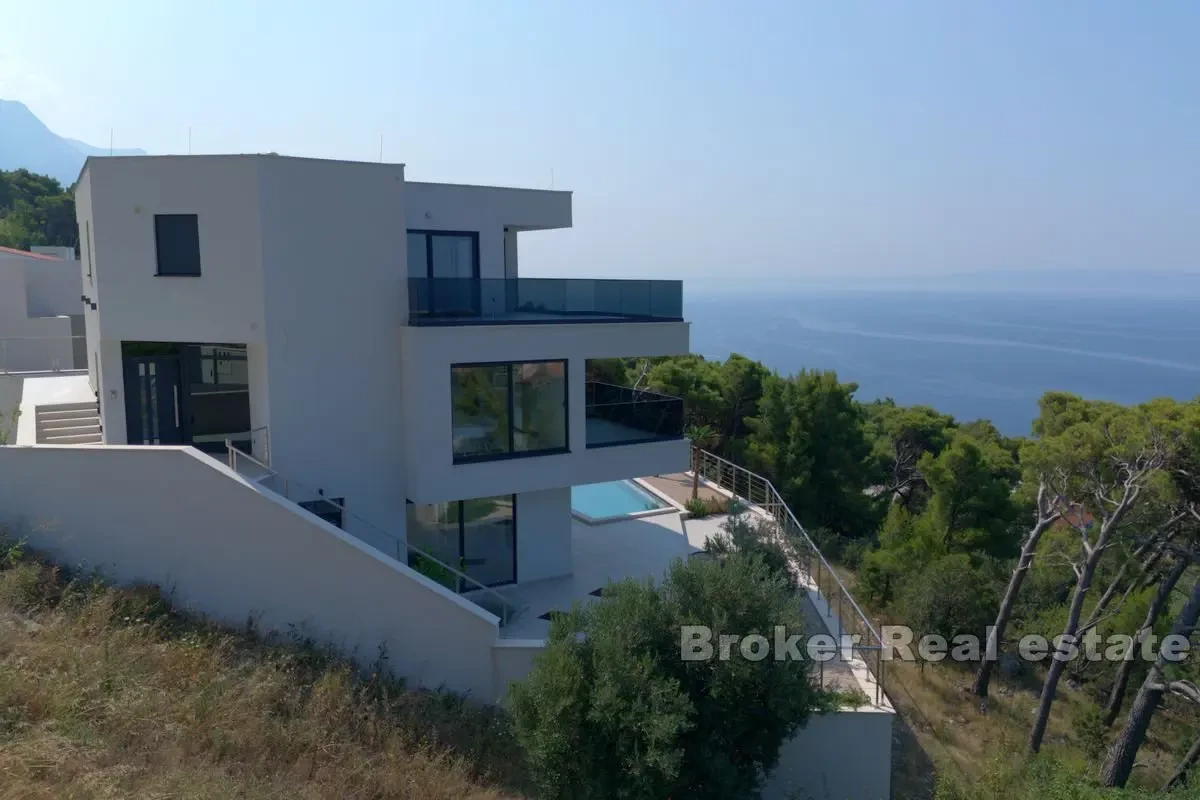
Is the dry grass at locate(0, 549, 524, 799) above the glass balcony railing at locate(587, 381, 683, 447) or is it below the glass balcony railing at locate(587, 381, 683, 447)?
below

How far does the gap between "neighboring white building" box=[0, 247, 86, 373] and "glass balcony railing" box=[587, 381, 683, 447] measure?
15821mm

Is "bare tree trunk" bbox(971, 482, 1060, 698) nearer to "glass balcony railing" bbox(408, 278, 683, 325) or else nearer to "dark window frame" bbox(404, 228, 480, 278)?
"glass balcony railing" bbox(408, 278, 683, 325)

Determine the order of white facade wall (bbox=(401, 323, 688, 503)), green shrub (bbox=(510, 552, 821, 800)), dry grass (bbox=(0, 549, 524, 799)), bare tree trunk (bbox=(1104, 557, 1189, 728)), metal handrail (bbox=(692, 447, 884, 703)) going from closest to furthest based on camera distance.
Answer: dry grass (bbox=(0, 549, 524, 799)) < green shrub (bbox=(510, 552, 821, 800)) < metal handrail (bbox=(692, 447, 884, 703)) < white facade wall (bbox=(401, 323, 688, 503)) < bare tree trunk (bbox=(1104, 557, 1189, 728))

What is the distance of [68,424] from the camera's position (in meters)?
16.5

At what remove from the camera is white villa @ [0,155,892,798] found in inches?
484

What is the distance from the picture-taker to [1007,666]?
Result: 18.4 meters

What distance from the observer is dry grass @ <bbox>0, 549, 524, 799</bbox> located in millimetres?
7727

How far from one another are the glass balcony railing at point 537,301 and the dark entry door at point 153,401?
470cm

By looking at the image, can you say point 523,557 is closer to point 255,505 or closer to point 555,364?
point 555,364

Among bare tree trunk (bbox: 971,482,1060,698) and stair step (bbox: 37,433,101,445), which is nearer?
bare tree trunk (bbox: 971,482,1060,698)

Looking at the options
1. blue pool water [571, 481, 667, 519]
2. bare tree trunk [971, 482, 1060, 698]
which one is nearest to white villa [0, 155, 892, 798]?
blue pool water [571, 481, 667, 519]

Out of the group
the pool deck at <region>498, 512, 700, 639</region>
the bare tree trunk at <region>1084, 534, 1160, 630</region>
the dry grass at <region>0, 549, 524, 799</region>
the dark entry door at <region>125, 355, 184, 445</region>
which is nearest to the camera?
the dry grass at <region>0, 549, 524, 799</region>

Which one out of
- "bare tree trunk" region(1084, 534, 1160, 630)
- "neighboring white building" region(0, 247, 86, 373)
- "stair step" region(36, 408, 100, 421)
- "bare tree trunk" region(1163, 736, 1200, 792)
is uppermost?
"neighboring white building" region(0, 247, 86, 373)

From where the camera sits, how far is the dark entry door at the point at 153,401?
50.4 ft
